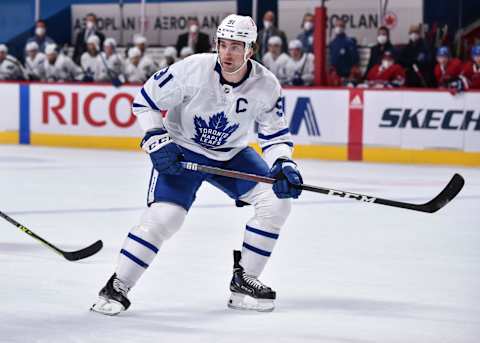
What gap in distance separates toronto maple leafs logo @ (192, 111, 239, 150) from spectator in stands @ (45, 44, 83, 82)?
1019 cm

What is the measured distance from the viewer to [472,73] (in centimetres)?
1154

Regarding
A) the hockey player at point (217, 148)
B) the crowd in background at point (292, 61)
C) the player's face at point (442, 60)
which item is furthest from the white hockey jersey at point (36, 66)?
the hockey player at point (217, 148)

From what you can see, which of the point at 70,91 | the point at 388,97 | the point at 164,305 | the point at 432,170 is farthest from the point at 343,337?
the point at 70,91

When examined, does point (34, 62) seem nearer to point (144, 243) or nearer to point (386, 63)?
point (386, 63)

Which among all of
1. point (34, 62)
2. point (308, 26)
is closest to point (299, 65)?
point (308, 26)

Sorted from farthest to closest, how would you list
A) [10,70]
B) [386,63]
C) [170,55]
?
[10,70] < [170,55] < [386,63]

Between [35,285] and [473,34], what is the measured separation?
9750 millimetres

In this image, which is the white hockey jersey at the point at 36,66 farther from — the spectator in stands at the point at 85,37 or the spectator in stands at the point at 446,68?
the spectator in stands at the point at 446,68

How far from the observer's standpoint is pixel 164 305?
14.3 ft

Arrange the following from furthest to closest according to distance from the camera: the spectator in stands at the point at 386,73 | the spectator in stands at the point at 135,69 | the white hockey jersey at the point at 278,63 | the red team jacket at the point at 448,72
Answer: the spectator in stands at the point at 135,69 → the white hockey jersey at the point at 278,63 → the spectator in stands at the point at 386,73 → the red team jacket at the point at 448,72

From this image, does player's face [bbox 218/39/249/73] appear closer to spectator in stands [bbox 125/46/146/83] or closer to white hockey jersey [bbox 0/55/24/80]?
spectator in stands [bbox 125/46/146/83]

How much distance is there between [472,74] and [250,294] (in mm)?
7681

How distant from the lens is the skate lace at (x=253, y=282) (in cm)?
437

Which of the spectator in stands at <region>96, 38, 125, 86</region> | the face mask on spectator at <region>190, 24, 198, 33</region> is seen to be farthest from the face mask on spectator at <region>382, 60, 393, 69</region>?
the spectator in stands at <region>96, 38, 125, 86</region>
